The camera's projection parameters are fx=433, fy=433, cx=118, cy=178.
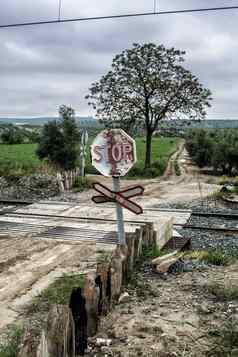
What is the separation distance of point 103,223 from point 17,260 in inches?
134

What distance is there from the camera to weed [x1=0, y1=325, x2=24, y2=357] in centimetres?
347

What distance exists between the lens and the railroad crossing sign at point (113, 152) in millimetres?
5027

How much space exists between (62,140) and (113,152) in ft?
54.4

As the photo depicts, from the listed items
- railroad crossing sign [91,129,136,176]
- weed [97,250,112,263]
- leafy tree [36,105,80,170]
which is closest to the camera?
railroad crossing sign [91,129,136,176]

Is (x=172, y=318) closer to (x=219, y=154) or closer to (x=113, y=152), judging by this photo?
(x=113, y=152)

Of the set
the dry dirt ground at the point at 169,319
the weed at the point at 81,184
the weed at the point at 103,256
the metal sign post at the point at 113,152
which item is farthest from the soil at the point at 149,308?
the weed at the point at 81,184

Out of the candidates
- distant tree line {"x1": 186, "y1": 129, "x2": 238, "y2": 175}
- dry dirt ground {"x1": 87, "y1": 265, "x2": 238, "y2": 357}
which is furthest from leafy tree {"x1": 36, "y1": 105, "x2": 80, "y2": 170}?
dry dirt ground {"x1": 87, "y1": 265, "x2": 238, "y2": 357}

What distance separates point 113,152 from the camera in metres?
5.07

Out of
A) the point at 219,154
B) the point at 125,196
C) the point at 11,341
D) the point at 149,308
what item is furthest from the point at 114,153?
the point at 219,154

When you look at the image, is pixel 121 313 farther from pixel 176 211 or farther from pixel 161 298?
pixel 176 211

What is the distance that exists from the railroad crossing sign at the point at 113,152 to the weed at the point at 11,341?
1.99 meters

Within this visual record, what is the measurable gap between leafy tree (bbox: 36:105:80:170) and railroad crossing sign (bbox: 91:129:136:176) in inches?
634

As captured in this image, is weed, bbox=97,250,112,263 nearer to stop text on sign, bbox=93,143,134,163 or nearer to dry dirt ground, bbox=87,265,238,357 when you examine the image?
dry dirt ground, bbox=87,265,238,357

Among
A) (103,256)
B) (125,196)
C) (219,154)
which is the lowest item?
(103,256)
